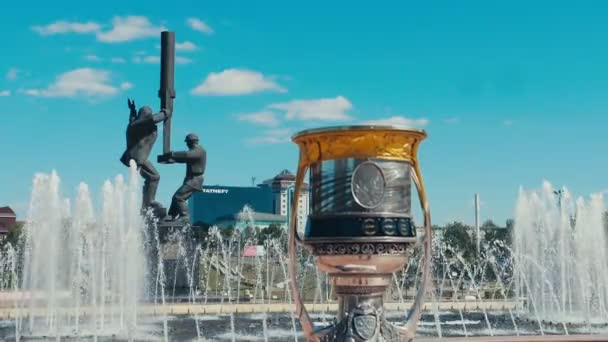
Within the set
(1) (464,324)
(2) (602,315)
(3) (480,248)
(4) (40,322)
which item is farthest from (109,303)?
(3) (480,248)

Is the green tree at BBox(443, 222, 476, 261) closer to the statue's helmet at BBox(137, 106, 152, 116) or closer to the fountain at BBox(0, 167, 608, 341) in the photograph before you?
the fountain at BBox(0, 167, 608, 341)

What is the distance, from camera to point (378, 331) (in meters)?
3.41

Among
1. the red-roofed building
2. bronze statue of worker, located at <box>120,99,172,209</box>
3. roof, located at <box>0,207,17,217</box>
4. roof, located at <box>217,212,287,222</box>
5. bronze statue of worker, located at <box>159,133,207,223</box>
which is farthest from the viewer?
roof, located at <box>217,212,287,222</box>

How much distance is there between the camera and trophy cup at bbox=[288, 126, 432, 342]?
339 cm

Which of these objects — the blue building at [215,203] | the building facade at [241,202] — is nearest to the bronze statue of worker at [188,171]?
the building facade at [241,202]

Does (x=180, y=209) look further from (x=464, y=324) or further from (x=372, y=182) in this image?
(x=372, y=182)

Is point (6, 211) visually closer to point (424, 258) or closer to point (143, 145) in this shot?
point (143, 145)

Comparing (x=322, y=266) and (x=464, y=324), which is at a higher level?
(x=322, y=266)

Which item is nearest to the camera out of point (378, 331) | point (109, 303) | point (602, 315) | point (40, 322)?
point (378, 331)

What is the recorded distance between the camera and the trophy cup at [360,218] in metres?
3.39

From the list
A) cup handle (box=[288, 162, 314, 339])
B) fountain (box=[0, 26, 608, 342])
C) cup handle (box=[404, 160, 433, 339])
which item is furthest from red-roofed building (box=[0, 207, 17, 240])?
cup handle (box=[404, 160, 433, 339])

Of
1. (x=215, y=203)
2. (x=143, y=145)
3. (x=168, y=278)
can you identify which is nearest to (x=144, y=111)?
(x=143, y=145)

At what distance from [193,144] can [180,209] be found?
160 centimetres

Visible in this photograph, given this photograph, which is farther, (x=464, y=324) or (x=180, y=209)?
(x=180, y=209)
